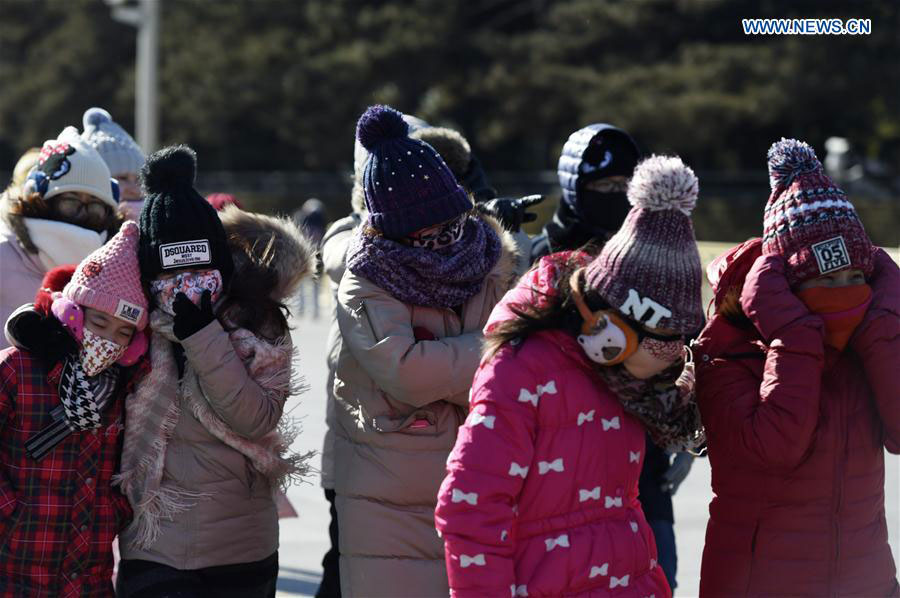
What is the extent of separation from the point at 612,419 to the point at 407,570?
971 millimetres

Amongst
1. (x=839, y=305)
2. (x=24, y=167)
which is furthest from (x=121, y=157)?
(x=839, y=305)

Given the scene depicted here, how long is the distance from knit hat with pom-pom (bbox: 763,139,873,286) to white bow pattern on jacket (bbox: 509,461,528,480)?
84 centimetres

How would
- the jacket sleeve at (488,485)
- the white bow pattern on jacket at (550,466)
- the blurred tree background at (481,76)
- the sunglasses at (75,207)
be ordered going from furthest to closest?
the blurred tree background at (481,76)
the sunglasses at (75,207)
the white bow pattern on jacket at (550,466)
the jacket sleeve at (488,485)

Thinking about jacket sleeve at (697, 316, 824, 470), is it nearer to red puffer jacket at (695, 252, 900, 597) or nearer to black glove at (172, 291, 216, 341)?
red puffer jacket at (695, 252, 900, 597)

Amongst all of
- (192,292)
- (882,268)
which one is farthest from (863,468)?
(192,292)

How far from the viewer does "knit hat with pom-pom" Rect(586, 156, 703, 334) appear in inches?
106

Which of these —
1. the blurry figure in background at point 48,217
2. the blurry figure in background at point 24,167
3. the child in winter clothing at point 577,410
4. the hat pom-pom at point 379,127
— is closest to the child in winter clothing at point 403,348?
the hat pom-pom at point 379,127

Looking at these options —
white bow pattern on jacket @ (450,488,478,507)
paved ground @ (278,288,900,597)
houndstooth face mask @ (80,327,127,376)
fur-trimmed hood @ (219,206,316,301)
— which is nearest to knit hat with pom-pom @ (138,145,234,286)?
fur-trimmed hood @ (219,206,316,301)

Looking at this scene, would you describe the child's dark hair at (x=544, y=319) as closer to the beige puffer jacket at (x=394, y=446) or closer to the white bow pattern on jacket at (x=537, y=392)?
the white bow pattern on jacket at (x=537, y=392)

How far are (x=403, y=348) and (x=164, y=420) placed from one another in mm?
677

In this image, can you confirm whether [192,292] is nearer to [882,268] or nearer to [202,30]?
[882,268]

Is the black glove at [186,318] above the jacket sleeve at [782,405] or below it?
above

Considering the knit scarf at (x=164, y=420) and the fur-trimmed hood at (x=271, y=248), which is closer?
the knit scarf at (x=164, y=420)

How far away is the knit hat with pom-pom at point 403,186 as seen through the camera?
3439mm
